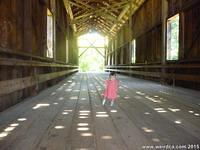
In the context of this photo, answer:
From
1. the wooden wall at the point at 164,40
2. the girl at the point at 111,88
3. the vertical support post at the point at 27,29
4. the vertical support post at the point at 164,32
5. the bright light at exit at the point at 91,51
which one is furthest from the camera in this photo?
the bright light at exit at the point at 91,51

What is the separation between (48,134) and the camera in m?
3.80

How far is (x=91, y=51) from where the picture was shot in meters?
65.5

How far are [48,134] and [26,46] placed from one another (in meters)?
4.20

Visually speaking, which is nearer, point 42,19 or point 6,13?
point 6,13

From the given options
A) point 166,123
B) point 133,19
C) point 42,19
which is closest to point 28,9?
point 42,19

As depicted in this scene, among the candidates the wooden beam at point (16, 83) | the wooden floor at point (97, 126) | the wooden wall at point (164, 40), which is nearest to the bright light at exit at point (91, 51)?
the wooden wall at point (164, 40)

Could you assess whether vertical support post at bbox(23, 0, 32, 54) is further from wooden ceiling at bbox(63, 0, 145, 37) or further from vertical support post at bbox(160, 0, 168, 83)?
wooden ceiling at bbox(63, 0, 145, 37)

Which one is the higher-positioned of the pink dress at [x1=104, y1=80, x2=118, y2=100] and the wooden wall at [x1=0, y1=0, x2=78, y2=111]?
the wooden wall at [x1=0, y1=0, x2=78, y2=111]

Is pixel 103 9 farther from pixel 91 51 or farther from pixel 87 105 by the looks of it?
pixel 91 51

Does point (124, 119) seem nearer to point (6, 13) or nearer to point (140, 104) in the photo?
point (140, 104)

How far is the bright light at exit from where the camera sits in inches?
2058

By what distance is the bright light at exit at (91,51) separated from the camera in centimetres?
5228

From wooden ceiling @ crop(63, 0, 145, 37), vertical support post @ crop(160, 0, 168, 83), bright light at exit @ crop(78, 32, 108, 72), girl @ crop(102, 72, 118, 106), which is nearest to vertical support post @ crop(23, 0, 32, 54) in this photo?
girl @ crop(102, 72, 118, 106)

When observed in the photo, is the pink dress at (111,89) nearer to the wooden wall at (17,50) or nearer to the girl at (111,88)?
the girl at (111,88)
